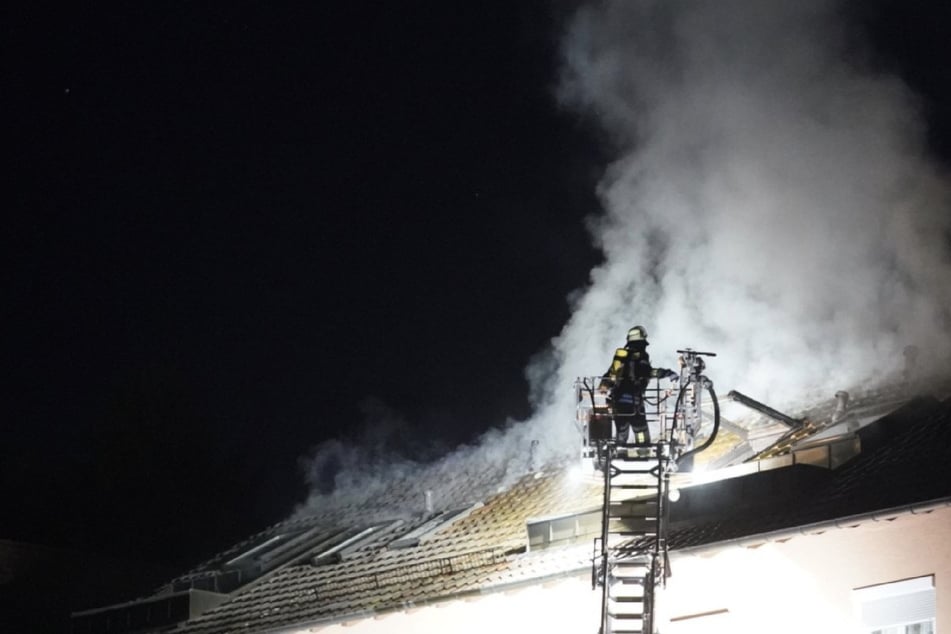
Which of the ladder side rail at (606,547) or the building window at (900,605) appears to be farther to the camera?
the building window at (900,605)

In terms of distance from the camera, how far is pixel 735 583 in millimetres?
9789

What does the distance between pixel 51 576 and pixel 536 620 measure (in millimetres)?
12558

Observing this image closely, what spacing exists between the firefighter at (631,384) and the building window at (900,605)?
232 cm

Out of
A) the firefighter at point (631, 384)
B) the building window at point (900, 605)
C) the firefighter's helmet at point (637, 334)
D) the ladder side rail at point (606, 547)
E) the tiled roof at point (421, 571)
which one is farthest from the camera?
the tiled roof at point (421, 571)

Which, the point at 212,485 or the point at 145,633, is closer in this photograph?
the point at 145,633

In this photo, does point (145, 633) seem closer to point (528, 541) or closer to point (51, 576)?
point (528, 541)

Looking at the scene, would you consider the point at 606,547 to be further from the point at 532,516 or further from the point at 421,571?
the point at 532,516

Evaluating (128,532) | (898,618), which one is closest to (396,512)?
(898,618)

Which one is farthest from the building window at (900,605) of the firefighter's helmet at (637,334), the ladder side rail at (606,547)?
the firefighter's helmet at (637,334)

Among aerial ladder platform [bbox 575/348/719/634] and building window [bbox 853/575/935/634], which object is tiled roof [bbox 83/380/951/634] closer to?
aerial ladder platform [bbox 575/348/719/634]

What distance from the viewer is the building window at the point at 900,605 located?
30.8 feet

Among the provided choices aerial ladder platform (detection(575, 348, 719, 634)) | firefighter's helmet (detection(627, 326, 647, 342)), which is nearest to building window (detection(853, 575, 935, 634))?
aerial ladder platform (detection(575, 348, 719, 634))

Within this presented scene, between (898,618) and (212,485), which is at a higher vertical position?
(212,485)

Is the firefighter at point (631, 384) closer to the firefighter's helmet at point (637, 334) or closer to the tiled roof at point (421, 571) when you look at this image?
the firefighter's helmet at point (637, 334)
